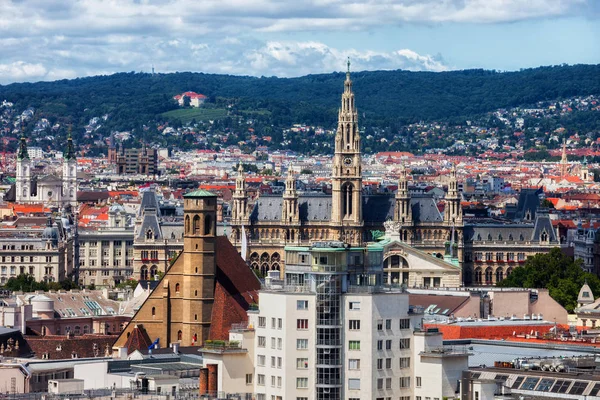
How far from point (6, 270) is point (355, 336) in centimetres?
11014

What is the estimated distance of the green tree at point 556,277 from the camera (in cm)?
12535

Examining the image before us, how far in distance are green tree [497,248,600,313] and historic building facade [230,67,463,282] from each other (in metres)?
10.0

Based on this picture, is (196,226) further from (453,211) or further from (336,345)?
(453,211)

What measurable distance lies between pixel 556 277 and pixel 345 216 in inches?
1221

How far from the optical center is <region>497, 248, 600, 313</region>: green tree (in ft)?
411

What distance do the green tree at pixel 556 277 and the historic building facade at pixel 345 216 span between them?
10034mm

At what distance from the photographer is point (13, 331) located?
89062mm

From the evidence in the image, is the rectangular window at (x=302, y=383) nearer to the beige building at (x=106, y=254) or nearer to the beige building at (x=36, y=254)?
the beige building at (x=36, y=254)

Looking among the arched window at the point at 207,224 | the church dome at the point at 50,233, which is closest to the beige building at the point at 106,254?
the church dome at the point at 50,233

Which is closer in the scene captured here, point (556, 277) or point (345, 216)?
point (556, 277)

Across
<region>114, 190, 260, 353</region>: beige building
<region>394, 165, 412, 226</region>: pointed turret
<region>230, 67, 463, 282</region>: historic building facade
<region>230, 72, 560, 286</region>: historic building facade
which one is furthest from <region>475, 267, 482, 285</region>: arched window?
<region>114, 190, 260, 353</region>: beige building

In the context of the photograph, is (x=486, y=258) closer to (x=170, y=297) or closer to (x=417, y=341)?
(x=170, y=297)

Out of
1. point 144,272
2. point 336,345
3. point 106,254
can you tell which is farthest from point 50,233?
point 336,345

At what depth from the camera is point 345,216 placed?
16825 centimetres
